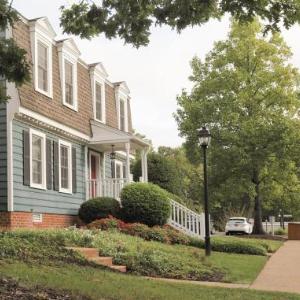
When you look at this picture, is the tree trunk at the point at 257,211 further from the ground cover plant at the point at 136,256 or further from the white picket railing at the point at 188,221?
the ground cover plant at the point at 136,256

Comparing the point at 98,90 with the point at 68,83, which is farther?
the point at 98,90

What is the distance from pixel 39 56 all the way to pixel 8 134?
3.23m

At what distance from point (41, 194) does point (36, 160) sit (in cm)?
108

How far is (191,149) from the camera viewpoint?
32.2m

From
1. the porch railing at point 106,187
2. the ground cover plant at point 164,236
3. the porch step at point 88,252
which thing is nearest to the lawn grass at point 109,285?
the porch step at point 88,252

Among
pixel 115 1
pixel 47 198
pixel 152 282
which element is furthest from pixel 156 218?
pixel 115 1

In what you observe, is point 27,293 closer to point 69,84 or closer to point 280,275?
point 280,275

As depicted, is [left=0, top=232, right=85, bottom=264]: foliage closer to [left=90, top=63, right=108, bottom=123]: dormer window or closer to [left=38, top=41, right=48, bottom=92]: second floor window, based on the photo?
[left=38, top=41, right=48, bottom=92]: second floor window

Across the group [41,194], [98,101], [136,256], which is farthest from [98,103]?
[136,256]

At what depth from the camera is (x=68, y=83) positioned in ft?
67.6

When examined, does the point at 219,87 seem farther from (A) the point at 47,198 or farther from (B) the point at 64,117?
(A) the point at 47,198

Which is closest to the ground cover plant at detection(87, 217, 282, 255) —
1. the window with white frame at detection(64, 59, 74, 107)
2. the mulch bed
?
the window with white frame at detection(64, 59, 74, 107)

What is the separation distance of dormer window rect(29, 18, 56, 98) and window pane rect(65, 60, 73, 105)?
1.51m

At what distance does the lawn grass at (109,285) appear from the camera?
8.48 m
